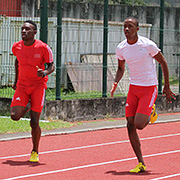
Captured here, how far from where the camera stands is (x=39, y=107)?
815cm

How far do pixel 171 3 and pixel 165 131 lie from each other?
11.0 metres

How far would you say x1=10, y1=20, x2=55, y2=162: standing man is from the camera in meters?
8.05

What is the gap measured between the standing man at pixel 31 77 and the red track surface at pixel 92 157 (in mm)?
581

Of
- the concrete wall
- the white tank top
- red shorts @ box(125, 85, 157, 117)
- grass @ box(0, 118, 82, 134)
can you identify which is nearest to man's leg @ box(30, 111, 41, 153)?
red shorts @ box(125, 85, 157, 117)

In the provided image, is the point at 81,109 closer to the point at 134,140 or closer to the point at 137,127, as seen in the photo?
the point at 134,140

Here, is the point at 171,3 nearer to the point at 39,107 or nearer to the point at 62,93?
the point at 62,93

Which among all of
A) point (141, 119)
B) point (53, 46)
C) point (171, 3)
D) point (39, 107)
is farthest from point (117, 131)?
point (171, 3)

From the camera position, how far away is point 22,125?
38.8ft

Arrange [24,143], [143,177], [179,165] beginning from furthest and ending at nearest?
[24,143]
[179,165]
[143,177]

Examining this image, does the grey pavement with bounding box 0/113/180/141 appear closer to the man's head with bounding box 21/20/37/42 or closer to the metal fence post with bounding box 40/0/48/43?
the metal fence post with bounding box 40/0/48/43

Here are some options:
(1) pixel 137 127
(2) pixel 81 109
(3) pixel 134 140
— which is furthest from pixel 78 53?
(1) pixel 137 127

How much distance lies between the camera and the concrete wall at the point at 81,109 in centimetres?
1316

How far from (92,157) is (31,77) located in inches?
66.6

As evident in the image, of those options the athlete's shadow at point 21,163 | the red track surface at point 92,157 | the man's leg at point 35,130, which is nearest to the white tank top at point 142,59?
the red track surface at point 92,157
